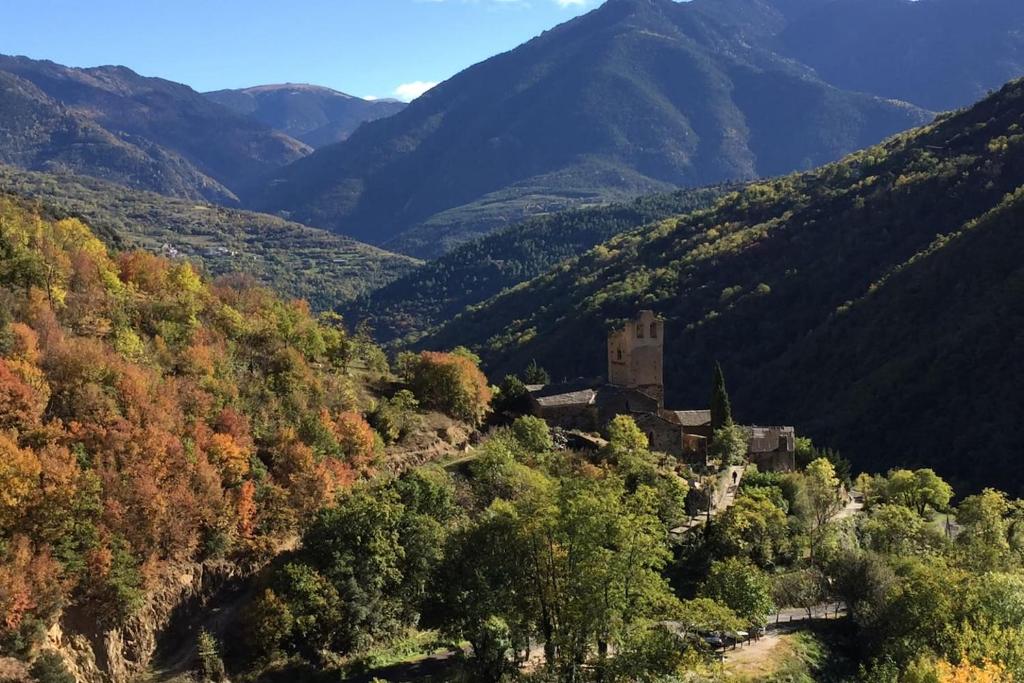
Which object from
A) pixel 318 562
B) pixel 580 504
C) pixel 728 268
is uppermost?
pixel 728 268

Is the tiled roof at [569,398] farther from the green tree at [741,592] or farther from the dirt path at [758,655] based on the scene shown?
the dirt path at [758,655]

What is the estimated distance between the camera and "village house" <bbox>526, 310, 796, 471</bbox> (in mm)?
53219

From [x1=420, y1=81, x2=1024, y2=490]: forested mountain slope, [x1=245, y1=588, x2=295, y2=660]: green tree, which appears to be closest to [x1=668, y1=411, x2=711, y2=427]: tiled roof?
[x1=245, y1=588, x2=295, y2=660]: green tree

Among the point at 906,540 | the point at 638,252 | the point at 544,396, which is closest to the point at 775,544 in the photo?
the point at 906,540

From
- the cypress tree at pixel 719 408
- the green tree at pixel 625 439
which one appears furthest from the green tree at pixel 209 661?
the cypress tree at pixel 719 408

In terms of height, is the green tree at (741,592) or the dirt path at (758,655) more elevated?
the green tree at (741,592)

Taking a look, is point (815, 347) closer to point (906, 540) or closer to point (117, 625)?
point (906, 540)

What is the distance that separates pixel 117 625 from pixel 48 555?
336 cm

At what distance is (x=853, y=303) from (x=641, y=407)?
6760 cm

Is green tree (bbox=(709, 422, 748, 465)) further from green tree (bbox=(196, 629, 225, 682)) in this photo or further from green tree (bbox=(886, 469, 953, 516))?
green tree (bbox=(196, 629, 225, 682))

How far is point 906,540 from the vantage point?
42.7 m

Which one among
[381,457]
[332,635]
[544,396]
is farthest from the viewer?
[544,396]

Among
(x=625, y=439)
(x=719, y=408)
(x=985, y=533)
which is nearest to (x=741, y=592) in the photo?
(x=625, y=439)

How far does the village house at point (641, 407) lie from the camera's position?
53219 millimetres
